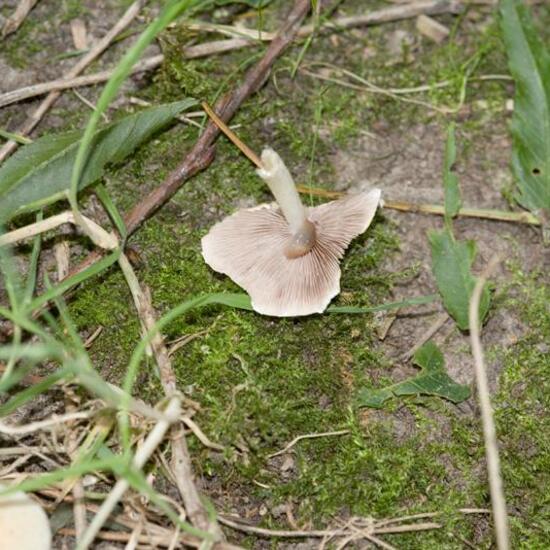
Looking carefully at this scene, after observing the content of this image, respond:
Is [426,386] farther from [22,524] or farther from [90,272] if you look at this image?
[22,524]

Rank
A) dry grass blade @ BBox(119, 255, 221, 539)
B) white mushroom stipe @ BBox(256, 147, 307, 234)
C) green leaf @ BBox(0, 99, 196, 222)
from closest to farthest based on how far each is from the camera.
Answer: dry grass blade @ BBox(119, 255, 221, 539) < white mushroom stipe @ BBox(256, 147, 307, 234) < green leaf @ BBox(0, 99, 196, 222)

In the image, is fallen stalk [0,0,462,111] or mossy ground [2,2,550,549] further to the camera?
fallen stalk [0,0,462,111]

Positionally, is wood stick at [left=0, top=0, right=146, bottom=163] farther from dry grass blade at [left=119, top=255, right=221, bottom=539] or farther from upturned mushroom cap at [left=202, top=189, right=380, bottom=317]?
upturned mushroom cap at [left=202, top=189, right=380, bottom=317]

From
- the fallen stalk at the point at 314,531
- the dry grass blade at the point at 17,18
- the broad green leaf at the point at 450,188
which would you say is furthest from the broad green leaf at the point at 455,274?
the dry grass blade at the point at 17,18

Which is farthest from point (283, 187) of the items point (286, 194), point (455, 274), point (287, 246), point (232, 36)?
point (232, 36)

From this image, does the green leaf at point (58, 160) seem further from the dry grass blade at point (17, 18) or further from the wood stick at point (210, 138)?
the dry grass blade at point (17, 18)

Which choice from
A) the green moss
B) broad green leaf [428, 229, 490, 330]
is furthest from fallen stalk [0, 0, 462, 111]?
the green moss
